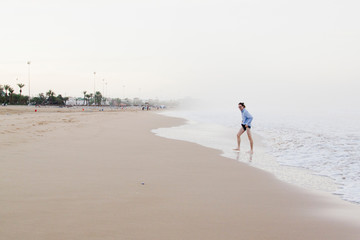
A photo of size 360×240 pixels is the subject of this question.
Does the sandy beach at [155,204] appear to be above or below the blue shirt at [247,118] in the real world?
below

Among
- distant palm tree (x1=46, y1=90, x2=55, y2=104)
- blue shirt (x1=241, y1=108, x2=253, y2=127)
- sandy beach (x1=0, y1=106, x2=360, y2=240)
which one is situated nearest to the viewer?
sandy beach (x1=0, y1=106, x2=360, y2=240)

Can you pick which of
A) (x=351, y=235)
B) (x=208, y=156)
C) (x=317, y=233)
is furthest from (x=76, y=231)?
(x=208, y=156)

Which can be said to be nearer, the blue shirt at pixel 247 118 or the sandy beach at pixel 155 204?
the sandy beach at pixel 155 204

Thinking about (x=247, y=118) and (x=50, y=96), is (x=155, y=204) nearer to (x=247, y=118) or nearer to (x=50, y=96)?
(x=247, y=118)

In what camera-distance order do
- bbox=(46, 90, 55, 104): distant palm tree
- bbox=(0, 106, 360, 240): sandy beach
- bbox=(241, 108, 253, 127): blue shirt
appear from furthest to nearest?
bbox=(46, 90, 55, 104): distant palm tree
bbox=(241, 108, 253, 127): blue shirt
bbox=(0, 106, 360, 240): sandy beach

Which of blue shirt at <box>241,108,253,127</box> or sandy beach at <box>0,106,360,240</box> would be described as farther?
blue shirt at <box>241,108,253,127</box>

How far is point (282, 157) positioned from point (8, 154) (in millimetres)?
7758

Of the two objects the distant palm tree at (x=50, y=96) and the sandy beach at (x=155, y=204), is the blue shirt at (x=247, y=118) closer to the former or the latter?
the sandy beach at (x=155, y=204)

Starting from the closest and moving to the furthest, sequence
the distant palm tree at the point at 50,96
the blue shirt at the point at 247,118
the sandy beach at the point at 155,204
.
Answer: the sandy beach at the point at 155,204 < the blue shirt at the point at 247,118 < the distant palm tree at the point at 50,96

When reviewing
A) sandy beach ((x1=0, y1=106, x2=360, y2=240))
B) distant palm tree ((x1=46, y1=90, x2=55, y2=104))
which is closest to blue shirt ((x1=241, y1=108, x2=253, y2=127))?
sandy beach ((x1=0, y1=106, x2=360, y2=240))

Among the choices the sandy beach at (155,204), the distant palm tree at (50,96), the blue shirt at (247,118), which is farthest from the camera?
the distant palm tree at (50,96)

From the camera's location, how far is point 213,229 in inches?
121

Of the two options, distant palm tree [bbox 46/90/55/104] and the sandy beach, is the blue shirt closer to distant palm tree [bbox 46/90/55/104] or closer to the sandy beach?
the sandy beach

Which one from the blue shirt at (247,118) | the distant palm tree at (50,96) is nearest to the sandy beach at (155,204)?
the blue shirt at (247,118)
